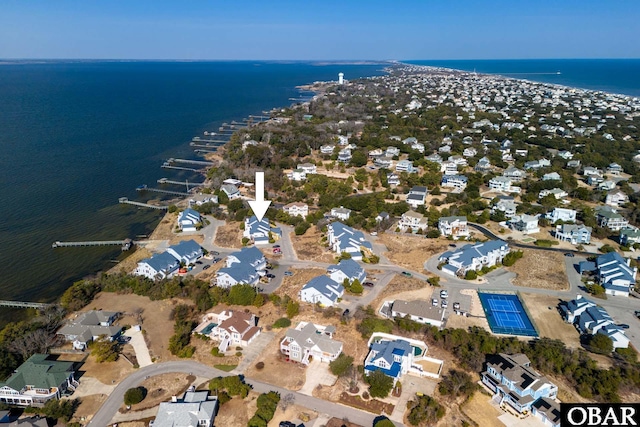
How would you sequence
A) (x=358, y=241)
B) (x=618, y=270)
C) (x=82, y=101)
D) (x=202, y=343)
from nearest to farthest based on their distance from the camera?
1. (x=202, y=343)
2. (x=618, y=270)
3. (x=358, y=241)
4. (x=82, y=101)

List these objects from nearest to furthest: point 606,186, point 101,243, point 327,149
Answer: point 101,243 → point 606,186 → point 327,149

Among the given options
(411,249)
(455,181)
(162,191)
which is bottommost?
(411,249)

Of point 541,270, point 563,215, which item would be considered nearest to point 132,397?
point 541,270

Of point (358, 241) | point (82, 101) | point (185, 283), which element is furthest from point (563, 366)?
point (82, 101)

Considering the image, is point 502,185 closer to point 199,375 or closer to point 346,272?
point 346,272

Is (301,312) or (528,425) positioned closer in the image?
(528,425)

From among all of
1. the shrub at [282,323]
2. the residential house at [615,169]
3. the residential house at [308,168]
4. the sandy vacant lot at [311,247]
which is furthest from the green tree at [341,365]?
the residential house at [615,169]

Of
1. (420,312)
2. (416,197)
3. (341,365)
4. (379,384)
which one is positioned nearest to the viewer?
(379,384)

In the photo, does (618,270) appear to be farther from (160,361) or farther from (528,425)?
(160,361)
